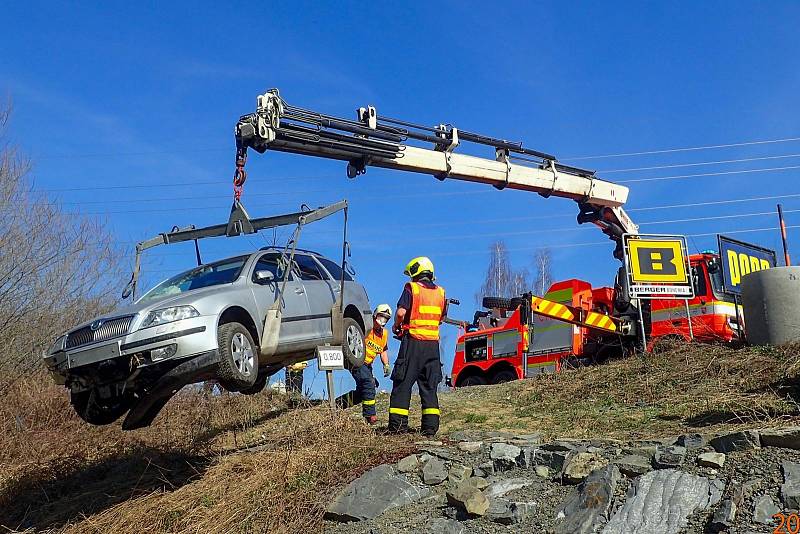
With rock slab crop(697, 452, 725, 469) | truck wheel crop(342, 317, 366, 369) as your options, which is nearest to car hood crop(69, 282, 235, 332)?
truck wheel crop(342, 317, 366, 369)

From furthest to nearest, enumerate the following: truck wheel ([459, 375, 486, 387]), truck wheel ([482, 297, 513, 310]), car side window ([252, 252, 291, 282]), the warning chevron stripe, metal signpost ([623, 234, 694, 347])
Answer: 1. truck wheel ([482, 297, 513, 310])
2. truck wheel ([459, 375, 486, 387])
3. the warning chevron stripe
4. metal signpost ([623, 234, 694, 347])
5. car side window ([252, 252, 291, 282])

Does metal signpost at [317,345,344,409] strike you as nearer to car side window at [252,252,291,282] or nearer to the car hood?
car side window at [252,252,291,282]

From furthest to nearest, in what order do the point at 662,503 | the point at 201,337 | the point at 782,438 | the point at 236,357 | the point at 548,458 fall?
the point at 236,357
the point at 201,337
the point at 548,458
the point at 782,438
the point at 662,503

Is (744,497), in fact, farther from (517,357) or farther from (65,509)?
(517,357)

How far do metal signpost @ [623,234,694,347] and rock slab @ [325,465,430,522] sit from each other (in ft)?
24.8

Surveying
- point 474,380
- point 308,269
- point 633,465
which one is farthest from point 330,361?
point 474,380

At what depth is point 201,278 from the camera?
8.86m

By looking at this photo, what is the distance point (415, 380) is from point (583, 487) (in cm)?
280

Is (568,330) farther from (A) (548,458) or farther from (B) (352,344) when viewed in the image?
(A) (548,458)

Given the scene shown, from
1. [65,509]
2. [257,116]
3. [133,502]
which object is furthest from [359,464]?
[257,116]

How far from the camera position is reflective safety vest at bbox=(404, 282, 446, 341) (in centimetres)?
865

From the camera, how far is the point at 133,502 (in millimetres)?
8148

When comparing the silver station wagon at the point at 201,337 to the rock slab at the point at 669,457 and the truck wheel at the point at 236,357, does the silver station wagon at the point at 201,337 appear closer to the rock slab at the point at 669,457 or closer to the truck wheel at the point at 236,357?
the truck wheel at the point at 236,357

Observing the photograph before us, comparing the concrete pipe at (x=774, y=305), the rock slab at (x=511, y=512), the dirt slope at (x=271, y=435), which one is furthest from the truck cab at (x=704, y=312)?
the rock slab at (x=511, y=512)
